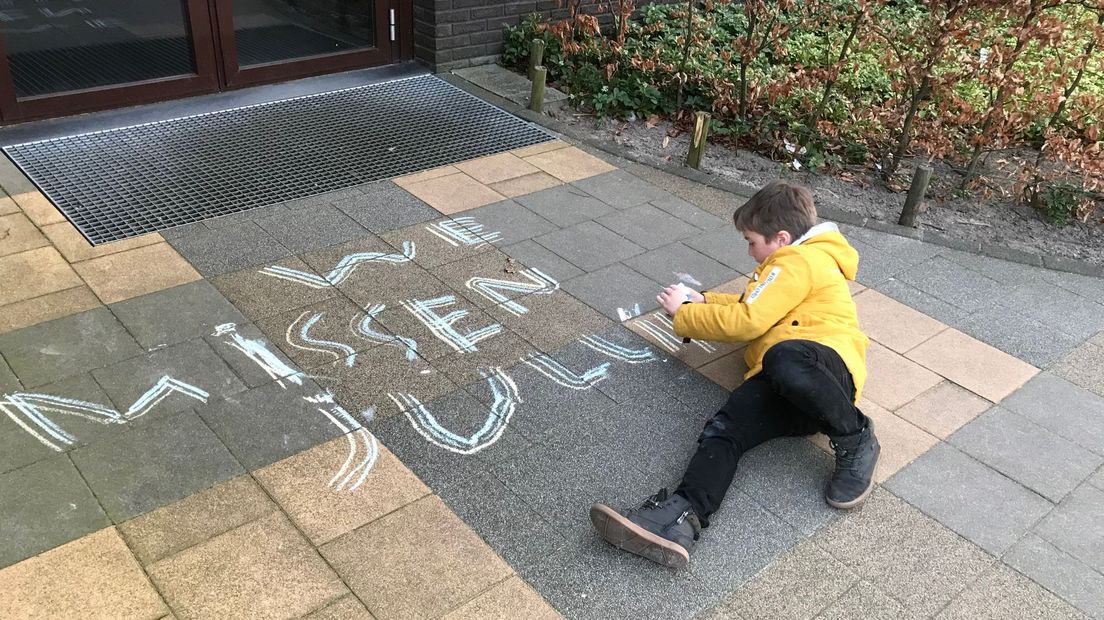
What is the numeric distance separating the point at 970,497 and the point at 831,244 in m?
1.07

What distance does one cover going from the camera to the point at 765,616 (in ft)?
9.24

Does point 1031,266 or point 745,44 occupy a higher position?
point 745,44

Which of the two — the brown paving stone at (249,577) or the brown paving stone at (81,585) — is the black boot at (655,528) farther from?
the brown paving stone at (81,585)

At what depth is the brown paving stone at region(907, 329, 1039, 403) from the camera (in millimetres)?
4023

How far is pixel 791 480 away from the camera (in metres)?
3.38

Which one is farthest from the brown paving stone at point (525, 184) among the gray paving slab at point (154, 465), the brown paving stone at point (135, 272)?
the gray paving slab at point (154, 465)

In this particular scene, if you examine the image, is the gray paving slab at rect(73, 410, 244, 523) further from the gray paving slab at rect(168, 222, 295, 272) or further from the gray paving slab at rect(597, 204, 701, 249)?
the gray paving slab at rect(597, 204, 701, 249)

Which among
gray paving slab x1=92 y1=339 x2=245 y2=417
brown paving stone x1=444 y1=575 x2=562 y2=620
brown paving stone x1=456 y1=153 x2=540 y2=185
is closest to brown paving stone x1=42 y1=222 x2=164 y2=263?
gray paving slab x1=92 y1=339 x2=245 y2=417

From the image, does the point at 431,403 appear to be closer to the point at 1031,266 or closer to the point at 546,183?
the point at 546,183

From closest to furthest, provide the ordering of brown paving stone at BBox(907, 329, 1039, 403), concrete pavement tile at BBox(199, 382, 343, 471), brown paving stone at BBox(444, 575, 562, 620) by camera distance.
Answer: brown paving stone at BBox(444, 575, 562, 620), concrete pavement tile at BBox(199, 382, 343, 471), brown paving stone at BBox(907, 329, 1039, 403)

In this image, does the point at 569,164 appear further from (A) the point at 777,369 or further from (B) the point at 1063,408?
(B) the point at 1063,408

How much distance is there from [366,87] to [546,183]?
207cm

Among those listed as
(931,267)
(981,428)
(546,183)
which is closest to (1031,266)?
(931,267)

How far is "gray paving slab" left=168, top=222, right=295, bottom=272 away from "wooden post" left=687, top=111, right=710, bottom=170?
109 inches
